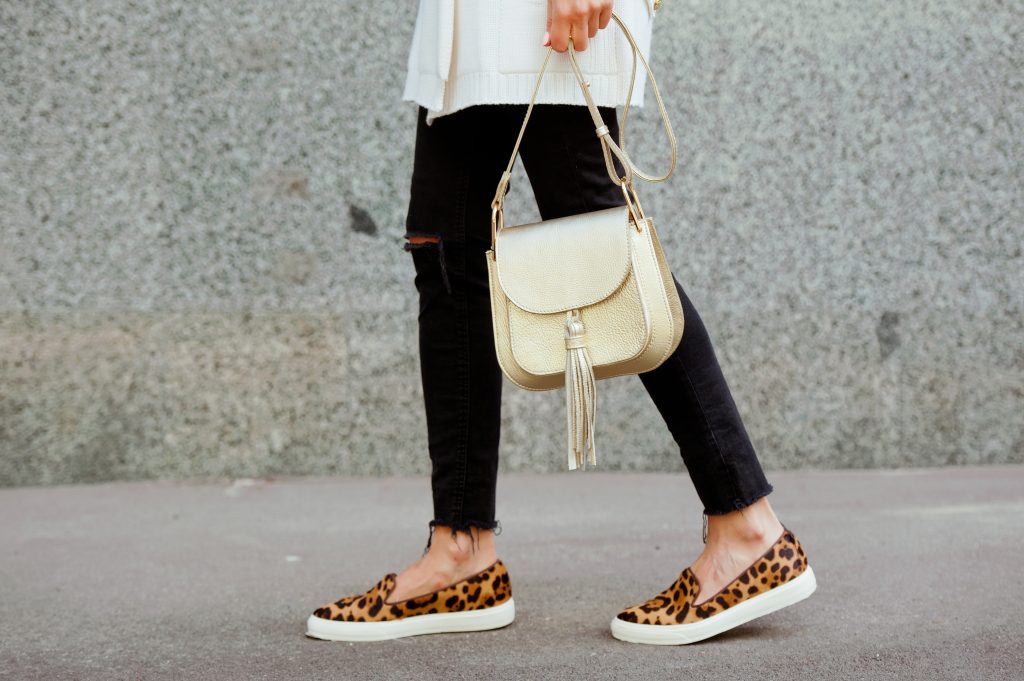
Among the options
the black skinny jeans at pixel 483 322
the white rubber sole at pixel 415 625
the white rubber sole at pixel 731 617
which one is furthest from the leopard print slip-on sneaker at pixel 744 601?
the white rubber sole at pixel 415 625

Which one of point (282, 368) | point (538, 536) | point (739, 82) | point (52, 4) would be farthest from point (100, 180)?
point (739, 82)

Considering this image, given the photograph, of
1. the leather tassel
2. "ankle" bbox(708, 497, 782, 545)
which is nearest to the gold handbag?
the leather tassel

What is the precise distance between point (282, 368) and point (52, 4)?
1.37 m

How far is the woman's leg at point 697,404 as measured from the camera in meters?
1.80

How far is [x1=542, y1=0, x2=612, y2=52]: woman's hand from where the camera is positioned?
167 centimetres

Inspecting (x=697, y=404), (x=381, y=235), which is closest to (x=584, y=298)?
(x=697, y=404)

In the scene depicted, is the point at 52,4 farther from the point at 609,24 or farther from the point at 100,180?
the point at 609,24

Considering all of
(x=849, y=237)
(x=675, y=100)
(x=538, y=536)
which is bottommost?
(x=538, y=536)

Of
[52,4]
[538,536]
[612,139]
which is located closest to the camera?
[612,139]

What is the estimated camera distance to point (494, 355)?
6.44 ft

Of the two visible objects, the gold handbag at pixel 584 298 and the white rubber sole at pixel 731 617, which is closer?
the gold handbag at pixel 584 298

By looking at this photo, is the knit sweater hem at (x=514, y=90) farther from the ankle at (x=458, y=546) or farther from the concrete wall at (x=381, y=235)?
the concrete wall at (x=381, y=235)

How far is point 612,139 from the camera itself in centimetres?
175

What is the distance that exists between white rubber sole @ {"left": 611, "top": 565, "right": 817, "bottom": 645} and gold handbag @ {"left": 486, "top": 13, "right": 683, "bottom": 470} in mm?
328
